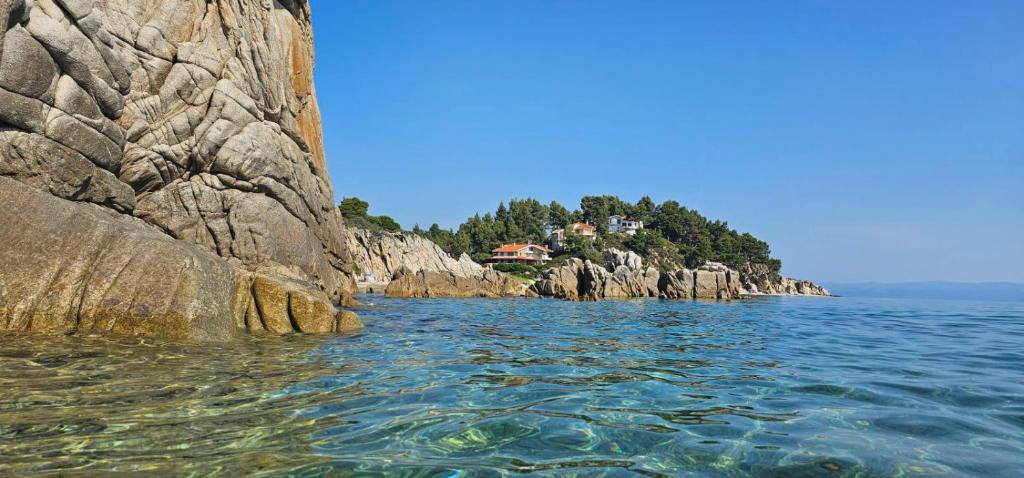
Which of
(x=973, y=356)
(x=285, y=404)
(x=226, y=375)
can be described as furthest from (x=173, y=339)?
(x=973, y=356)

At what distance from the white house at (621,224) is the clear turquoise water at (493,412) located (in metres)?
139

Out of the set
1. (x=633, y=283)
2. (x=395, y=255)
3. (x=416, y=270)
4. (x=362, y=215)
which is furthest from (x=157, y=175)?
(x=362, y=215)

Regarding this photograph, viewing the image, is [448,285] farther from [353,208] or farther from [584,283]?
[353,208]

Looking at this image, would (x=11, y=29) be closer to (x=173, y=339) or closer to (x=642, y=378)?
(x=173, y=339)

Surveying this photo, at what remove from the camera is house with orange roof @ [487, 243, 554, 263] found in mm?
117125

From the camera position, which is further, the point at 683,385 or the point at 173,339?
the point at 173,339

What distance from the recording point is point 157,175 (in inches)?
862

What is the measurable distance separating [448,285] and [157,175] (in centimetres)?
3794

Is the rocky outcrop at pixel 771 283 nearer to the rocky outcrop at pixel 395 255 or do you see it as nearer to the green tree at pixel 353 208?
the rocky outcrop at pixel 395 255

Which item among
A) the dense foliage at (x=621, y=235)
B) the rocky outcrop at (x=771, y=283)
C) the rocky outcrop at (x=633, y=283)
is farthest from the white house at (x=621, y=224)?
the rocky outcrop at (x=633, y=283)

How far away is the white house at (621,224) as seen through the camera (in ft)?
491

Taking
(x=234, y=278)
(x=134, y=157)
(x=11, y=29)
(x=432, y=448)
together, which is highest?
(x=11, y=29)

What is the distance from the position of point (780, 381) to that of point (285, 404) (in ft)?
24.6

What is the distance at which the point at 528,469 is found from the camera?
14.6ft
